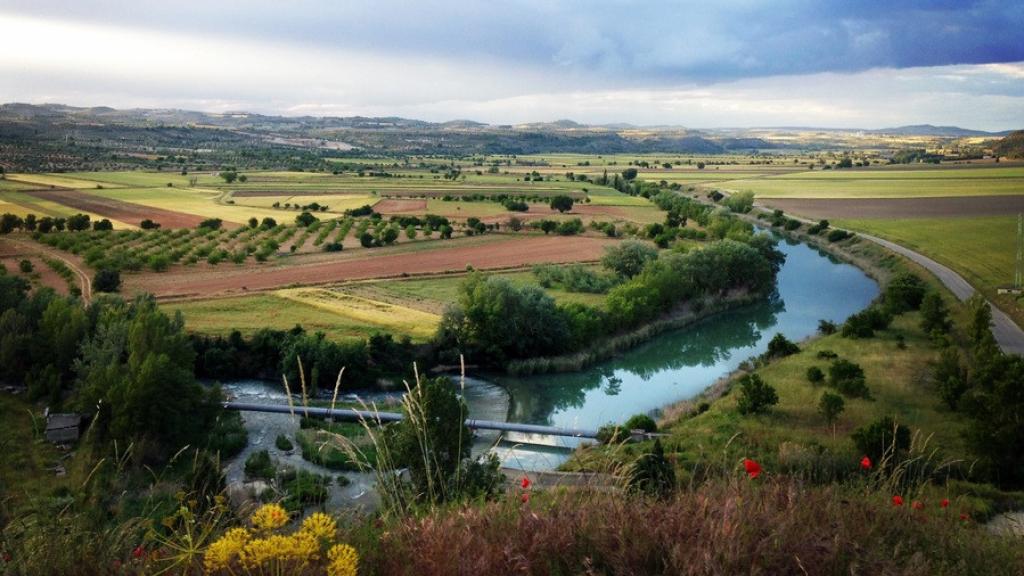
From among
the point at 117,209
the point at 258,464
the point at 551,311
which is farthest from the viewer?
the point at 117,209

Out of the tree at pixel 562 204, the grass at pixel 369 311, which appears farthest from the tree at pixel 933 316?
the tree at pixel 562 204

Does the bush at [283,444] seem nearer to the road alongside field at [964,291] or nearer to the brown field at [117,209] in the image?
the road alongside field at [964,291]

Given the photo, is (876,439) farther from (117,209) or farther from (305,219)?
(117,209)

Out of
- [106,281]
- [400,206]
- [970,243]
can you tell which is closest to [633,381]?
[106,281]

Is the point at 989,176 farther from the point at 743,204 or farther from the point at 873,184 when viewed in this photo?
the point at 743,204

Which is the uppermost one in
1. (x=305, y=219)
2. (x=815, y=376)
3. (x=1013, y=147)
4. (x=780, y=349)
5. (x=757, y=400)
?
(x=1013, y=147)

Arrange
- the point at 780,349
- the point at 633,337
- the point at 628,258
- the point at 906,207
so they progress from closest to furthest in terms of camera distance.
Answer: the point at 780,349, the point at 633,337, the point at 628,258, the point at 906,207

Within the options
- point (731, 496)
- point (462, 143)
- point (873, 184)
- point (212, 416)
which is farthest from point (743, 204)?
point (462, 143)
